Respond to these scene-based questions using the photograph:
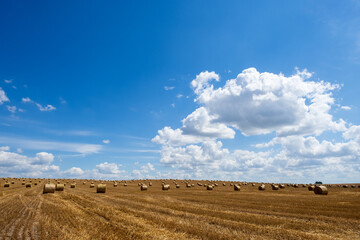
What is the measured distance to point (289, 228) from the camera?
11055mm

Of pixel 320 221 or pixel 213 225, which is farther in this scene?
pixel 320 221

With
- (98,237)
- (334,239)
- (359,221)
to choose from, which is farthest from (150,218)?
(359,221)

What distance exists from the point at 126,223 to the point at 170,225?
Result: 2.00m

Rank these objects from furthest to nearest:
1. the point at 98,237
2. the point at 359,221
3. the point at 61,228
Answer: the point at 359,221 → the point at 61,228 → the point at 98,237

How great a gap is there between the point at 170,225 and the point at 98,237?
3.40m

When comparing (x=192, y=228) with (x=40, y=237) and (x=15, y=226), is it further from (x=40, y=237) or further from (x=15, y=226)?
(x=15, y=226)

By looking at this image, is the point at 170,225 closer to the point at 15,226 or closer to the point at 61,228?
the point at 61,228

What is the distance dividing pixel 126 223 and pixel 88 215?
314 centimetres

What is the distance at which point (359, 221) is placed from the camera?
12.7 metres

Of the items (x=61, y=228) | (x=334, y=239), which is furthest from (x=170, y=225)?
(x=334, y=239)

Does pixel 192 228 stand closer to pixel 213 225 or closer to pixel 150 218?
pixel 213 225

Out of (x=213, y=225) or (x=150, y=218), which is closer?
(x=213, y=225)

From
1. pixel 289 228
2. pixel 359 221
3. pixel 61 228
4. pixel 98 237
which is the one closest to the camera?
pixel 98 237

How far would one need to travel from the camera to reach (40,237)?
29.8 ft
